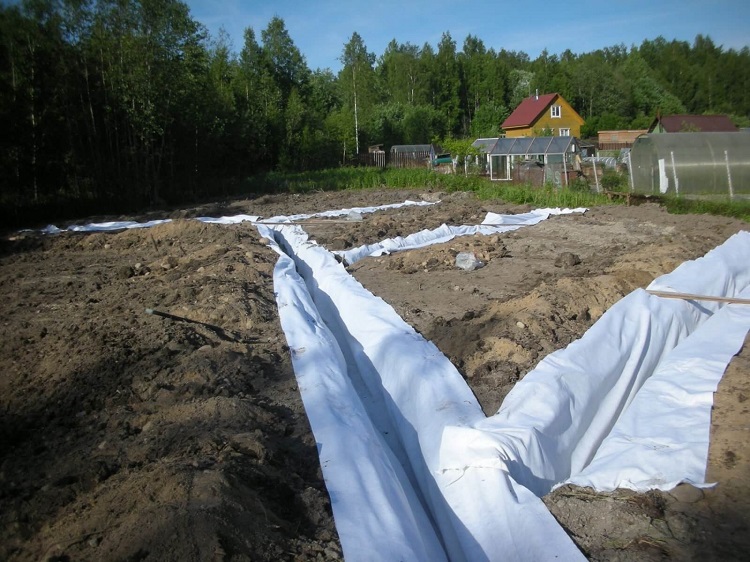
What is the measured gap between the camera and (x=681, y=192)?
14.0 metres

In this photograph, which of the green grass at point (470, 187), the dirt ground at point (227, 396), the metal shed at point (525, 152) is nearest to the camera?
the dirt ground at point (227, 396)

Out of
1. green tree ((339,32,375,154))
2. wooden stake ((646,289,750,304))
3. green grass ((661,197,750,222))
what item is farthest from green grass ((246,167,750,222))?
green tree ((339,32,375,154))

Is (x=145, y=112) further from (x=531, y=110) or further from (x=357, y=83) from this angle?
(x=531, y=110)

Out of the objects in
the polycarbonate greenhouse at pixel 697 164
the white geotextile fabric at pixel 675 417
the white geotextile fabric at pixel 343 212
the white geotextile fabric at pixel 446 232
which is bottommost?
the white geotextile fabric at pixel 675 417

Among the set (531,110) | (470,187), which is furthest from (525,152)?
(531,110)

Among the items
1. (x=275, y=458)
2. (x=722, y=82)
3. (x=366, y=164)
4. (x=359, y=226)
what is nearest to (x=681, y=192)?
(x=359, y=226)

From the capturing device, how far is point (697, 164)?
550 inches

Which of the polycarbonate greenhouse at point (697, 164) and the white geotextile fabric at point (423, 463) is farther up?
the polycarbonate greenhouse at point (697, 164)

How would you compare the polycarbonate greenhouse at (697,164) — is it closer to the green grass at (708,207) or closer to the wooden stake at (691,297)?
the green grass at (708,207)

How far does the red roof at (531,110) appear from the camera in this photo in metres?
49.3

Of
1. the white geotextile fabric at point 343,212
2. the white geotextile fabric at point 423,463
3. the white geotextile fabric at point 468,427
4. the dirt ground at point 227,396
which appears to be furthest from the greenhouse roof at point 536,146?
the white geotextile fabric at point 423,463

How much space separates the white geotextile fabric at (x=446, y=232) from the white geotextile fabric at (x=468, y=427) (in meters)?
3.39

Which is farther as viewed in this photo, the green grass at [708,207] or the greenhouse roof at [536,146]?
the greenhouse roof at [536,146]

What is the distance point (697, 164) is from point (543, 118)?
129 feet
